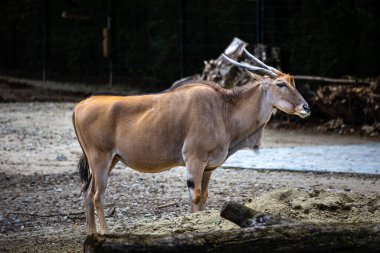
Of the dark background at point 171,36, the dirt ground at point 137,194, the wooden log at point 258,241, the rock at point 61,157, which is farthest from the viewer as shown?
the dark background at point 171,36

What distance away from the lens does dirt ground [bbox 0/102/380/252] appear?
638 centimetres

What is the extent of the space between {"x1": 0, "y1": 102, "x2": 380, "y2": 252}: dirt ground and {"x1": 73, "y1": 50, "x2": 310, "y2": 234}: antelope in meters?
0.42

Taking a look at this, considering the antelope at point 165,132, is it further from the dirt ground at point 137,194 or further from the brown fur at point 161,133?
the dirt ground at point 137,194

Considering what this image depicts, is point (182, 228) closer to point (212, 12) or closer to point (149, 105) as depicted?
point (149, 105)

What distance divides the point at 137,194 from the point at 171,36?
9633 mm

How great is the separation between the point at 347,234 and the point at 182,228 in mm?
1640

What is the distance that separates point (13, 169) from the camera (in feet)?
32.3

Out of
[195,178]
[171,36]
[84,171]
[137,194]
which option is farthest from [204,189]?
[171,36]

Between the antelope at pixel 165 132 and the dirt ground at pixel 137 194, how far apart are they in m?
0.42

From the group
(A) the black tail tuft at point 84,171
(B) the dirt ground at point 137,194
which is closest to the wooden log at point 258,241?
(B) the dirt ground at point 137,194

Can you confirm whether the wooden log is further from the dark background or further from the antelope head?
the dark background

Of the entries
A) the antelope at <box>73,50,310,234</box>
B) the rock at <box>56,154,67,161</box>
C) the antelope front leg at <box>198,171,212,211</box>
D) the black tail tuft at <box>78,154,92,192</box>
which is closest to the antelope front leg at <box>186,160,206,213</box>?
the antelope at <box>73,50,310,234</box>

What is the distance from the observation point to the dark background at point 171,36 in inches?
596

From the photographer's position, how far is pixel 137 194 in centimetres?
855
